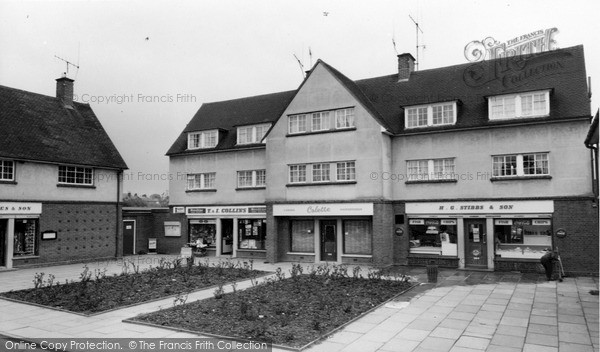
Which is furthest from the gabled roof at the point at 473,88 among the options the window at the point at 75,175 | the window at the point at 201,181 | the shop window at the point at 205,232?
the window at the point at 75,175

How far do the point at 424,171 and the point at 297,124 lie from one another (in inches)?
318

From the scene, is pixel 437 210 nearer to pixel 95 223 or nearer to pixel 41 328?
pixel 41 328

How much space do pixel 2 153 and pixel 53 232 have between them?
211 inches

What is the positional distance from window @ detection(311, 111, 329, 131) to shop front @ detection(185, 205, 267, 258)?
645 centimetres

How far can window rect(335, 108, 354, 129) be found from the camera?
25500 mm

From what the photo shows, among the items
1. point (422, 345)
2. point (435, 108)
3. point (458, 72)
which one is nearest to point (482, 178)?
point (435, 108)

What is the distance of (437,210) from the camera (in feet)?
78.7

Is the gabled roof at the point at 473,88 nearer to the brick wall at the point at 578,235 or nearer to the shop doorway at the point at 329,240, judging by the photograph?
the brick wall at the point at 578,235

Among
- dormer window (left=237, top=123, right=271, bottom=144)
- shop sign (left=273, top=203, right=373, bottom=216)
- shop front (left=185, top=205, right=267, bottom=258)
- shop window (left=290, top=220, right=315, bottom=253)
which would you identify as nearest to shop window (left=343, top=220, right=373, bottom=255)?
shop sign (left=273, top=203, right=373, bottom=216)

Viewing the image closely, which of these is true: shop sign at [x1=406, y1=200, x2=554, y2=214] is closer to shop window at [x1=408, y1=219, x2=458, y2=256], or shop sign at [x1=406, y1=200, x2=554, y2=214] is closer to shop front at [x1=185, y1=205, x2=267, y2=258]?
shop window at [x1=408, y1=219, x2=458, y2=256]

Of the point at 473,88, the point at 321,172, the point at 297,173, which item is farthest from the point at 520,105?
the point at 297,173

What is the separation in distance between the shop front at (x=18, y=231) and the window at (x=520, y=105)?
25.9 meters

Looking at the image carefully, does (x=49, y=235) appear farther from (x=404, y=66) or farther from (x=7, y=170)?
(x=404, y=66)

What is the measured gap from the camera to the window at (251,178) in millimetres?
29969
